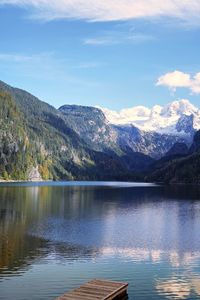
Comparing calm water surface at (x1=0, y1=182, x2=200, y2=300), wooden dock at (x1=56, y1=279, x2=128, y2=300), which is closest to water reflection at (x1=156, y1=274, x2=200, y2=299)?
calm water surface at (x1=0, y1=182, x2=200, y2=300)

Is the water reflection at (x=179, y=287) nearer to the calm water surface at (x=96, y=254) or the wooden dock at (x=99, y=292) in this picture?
the calm water surface at (x=96, y=254)

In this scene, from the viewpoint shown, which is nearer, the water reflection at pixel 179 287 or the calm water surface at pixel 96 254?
the water reflection at pixel 179 287

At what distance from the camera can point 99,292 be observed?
47062 mm

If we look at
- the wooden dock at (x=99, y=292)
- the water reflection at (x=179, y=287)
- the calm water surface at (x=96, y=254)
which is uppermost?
the wooden dock at (x=99, y=292)

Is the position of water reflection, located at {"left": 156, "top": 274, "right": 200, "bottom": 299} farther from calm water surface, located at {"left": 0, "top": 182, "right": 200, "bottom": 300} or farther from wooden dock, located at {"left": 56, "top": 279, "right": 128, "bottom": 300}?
wooden dock, located at {"left": 56, "top": 279, "right": 128, "bottom": 300}

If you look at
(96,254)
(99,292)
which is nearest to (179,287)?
(99,292)

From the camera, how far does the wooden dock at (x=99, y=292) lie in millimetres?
45188

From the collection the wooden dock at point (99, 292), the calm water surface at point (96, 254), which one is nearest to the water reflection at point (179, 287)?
the calm water surface at point (96, 254)

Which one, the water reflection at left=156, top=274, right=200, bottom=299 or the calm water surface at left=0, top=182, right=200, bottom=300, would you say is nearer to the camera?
the water reflection at left=156, top=274, right=200, bottom=299

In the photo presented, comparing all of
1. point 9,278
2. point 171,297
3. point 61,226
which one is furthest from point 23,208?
point 171,297

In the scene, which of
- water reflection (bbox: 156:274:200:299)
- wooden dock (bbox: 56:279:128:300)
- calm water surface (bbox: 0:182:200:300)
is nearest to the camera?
wooden dock (bbox: 56:279:128:300)

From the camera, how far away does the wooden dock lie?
45188 millimetres

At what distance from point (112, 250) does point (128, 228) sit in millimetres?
31426

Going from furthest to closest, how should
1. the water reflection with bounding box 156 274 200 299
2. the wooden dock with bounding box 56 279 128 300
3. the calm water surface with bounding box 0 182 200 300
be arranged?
the calm water surface with bounding box 0 182 200 300 < the water reflection with bounding box 156 274 200 299 < the wooden dock with bounding box 56 279 128 300
